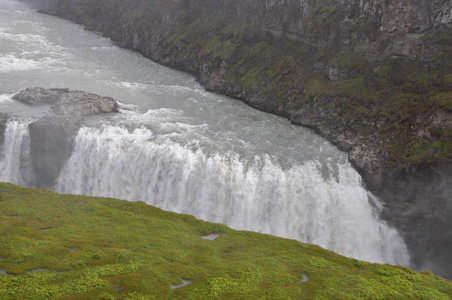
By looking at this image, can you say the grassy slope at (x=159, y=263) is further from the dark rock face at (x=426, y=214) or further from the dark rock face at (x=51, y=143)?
the dark rock face at (x=426, y=214)

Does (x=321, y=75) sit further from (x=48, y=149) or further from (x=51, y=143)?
(x=48, y=149)

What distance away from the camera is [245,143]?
137 ft

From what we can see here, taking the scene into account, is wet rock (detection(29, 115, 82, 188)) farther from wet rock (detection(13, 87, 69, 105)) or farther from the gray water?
wet rock (detection(13, 87, 69, 105))

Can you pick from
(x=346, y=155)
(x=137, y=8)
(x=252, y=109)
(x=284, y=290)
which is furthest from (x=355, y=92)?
(x=137, y=8)

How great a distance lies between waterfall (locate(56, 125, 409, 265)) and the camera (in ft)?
122

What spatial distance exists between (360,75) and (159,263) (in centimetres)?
3602

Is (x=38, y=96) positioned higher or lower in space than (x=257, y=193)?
higher

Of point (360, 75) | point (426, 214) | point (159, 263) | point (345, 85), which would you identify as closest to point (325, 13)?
point (360, 75)

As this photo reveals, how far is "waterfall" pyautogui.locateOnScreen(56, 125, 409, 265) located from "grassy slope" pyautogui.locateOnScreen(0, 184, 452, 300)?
364 inches

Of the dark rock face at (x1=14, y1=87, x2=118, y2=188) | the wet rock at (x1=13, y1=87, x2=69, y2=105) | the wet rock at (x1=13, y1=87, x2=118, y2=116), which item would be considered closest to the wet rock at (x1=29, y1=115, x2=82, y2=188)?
the dark rock face at (x1=14, y1=87, x2=118, y2=188)

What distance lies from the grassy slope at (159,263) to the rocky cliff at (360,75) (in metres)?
15.3

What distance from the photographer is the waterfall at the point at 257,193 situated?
1462 inches

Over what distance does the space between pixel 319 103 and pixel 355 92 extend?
421 centimetres

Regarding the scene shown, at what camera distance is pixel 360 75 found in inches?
1908
